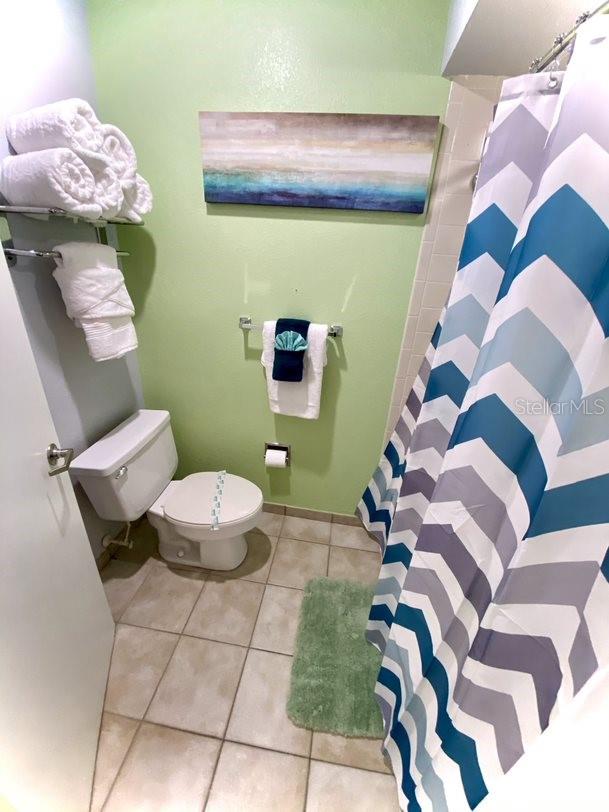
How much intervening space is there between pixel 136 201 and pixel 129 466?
3.37ft

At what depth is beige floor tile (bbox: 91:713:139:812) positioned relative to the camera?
1.00m

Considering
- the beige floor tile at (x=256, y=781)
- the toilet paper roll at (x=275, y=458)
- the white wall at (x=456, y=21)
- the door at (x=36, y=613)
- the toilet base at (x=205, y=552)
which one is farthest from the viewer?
the toilet paper roll at (x=275, y=458)

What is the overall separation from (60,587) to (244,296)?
4.07 ft

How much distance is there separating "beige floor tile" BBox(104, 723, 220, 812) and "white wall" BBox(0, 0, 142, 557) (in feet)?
2.71

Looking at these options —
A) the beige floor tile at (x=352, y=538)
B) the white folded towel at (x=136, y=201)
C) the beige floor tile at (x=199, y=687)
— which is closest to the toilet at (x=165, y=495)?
the beige floor tile at (x=199, y=687)

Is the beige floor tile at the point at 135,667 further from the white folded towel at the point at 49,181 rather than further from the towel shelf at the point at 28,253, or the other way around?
the white folded towel at the point at 49,181

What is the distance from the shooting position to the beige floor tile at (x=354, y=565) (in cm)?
169

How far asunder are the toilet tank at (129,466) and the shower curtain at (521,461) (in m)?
1.15

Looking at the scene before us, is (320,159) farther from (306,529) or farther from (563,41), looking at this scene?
(306,529)

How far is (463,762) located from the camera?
2.48 ft

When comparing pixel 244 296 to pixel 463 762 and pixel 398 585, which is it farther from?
pixel 463 762

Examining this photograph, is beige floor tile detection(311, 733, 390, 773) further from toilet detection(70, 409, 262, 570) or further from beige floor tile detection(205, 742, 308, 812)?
toilet detection(70, 409, 262, 570)

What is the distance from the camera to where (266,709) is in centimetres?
118

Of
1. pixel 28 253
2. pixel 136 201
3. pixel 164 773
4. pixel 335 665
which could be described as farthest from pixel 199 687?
pixel 136 201
